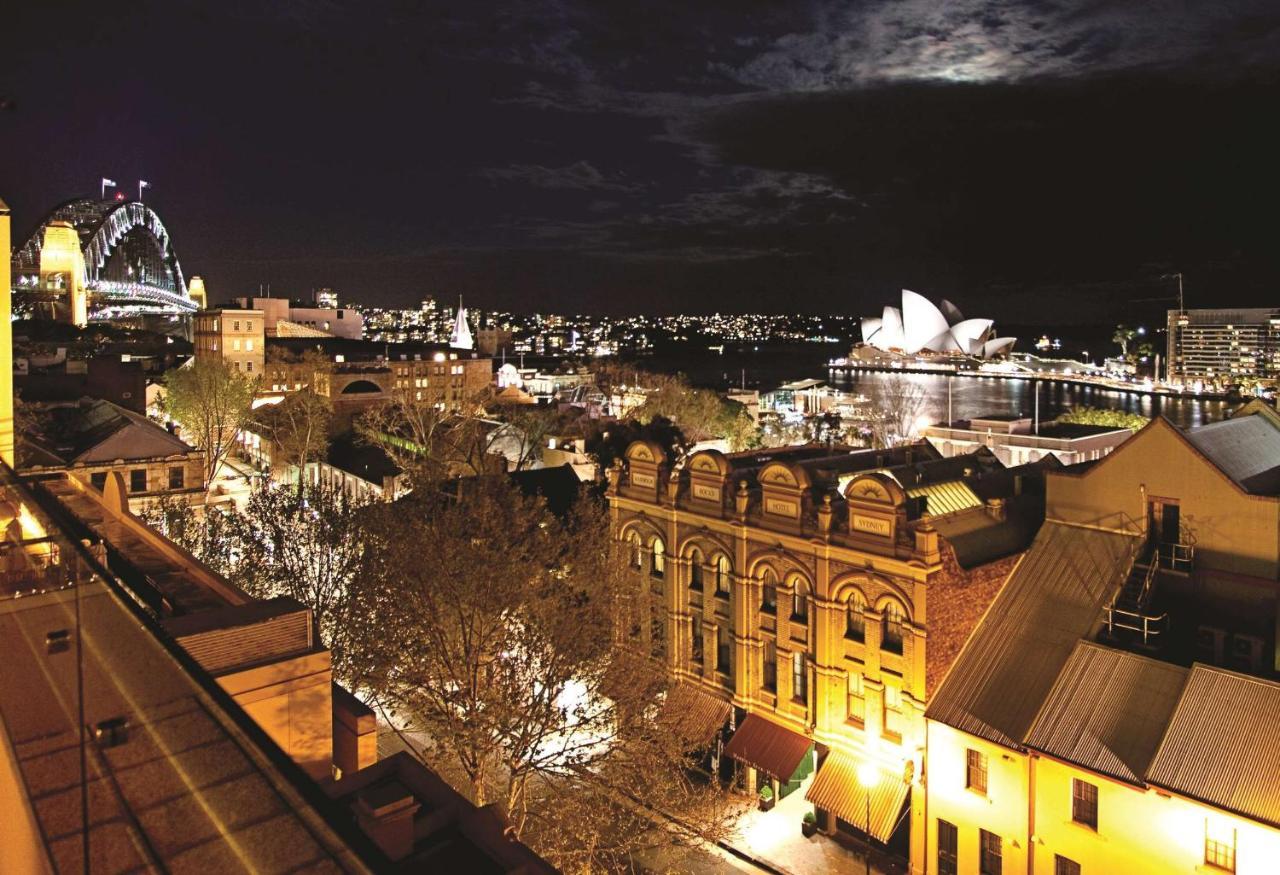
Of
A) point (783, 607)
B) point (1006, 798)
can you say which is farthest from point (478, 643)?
point (1006, 798)

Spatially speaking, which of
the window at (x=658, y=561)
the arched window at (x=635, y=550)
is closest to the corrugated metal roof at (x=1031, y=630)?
the window at (x=658, y=561)

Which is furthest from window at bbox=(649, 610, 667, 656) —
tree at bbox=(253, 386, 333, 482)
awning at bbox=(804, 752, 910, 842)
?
tree at bbox=(253, 386, 333, 482)

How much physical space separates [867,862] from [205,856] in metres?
19.6

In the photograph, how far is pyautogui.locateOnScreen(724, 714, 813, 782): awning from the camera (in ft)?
73.4

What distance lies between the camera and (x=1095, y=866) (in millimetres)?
16781

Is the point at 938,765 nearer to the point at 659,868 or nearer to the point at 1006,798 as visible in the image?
the point at 1006,798

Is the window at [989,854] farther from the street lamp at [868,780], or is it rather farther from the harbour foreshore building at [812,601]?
the street lamp at [868,780]

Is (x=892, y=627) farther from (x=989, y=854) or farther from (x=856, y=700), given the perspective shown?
(x=989, y=854)

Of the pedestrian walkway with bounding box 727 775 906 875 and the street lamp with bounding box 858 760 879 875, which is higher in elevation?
the street lamp with bounding box 858 760 879 875

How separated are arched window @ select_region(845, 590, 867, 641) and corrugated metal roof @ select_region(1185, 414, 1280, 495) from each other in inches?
342

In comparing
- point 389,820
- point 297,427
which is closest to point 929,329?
point 297,427

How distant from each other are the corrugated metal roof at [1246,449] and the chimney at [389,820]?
1944 centimetres

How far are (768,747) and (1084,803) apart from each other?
8.15m

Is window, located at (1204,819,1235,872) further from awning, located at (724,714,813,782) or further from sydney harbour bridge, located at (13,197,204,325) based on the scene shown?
sydney harbour bridge, located at (13,197,204,325)
